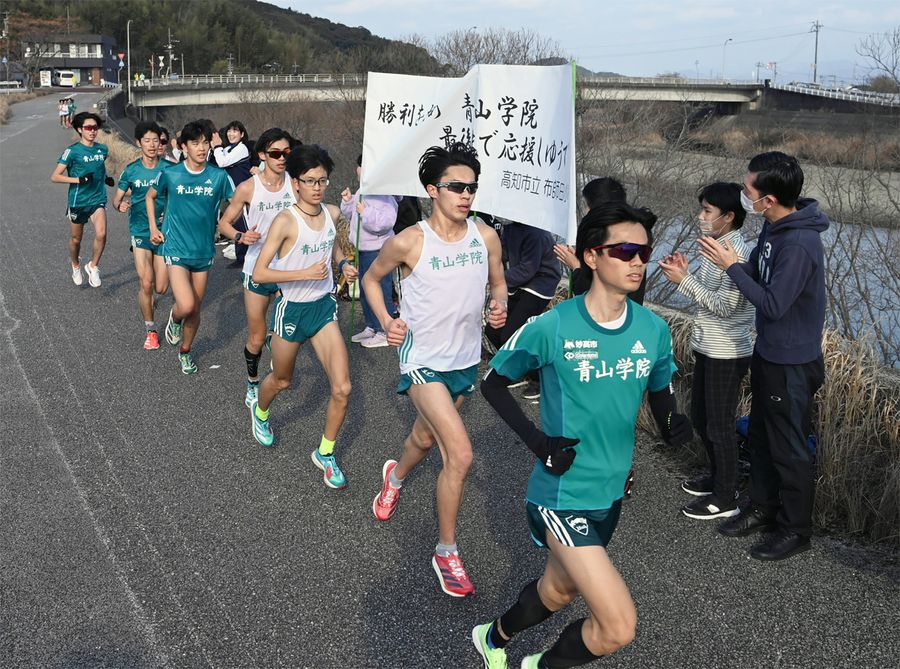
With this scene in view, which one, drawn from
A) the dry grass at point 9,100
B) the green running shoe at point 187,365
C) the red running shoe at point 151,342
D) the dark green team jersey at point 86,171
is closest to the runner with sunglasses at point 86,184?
the dark green team jersey at point 86,171

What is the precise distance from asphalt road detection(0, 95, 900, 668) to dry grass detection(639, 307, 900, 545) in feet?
0.81

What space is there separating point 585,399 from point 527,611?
829mm

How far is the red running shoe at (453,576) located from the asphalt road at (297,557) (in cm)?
6

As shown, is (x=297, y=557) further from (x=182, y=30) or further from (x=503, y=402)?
(x=182, y=30)

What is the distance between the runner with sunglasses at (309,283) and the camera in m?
5.42

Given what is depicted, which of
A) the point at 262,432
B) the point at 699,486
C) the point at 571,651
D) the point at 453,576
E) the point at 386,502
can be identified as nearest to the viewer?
the point at 571,651

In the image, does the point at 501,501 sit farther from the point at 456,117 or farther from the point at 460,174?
the point at 456,117

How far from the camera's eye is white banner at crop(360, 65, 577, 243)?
5516 millimetres

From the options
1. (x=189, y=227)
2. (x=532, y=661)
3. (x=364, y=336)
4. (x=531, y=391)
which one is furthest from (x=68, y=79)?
(x=532, y=661)

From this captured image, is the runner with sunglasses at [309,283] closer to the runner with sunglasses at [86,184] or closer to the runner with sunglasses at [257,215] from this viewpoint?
the runner with sunglasses at [257,215]

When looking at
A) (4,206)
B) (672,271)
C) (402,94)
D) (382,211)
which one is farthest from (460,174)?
(4,206)

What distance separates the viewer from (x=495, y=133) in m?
6.17

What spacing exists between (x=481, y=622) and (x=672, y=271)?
1.88m

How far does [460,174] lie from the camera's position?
4.30m
